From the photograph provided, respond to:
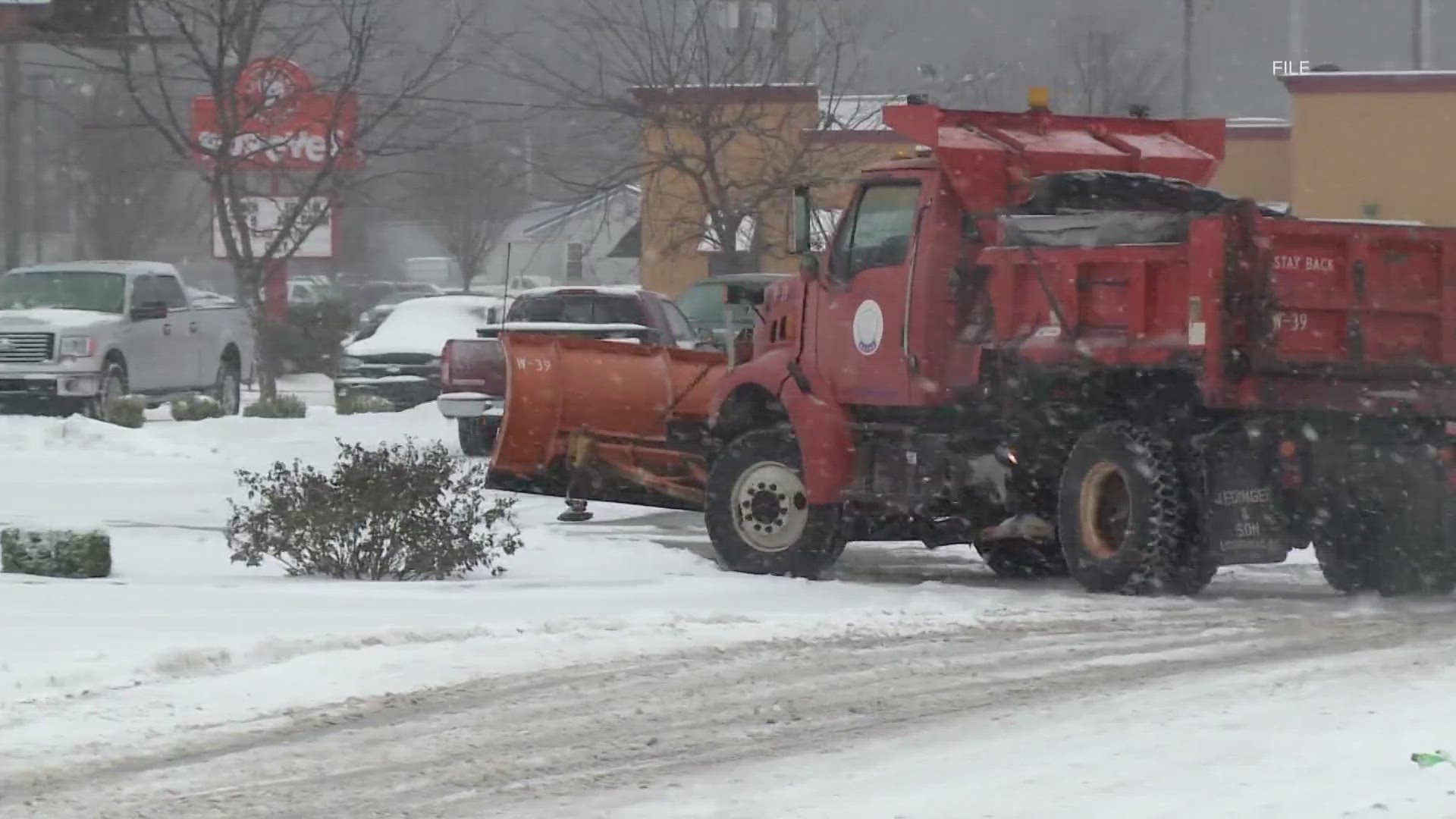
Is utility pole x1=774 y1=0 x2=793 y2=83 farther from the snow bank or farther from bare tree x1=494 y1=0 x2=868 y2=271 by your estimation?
the snow bank

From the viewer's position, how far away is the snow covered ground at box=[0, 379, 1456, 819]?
268 inches

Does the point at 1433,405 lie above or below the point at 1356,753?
above

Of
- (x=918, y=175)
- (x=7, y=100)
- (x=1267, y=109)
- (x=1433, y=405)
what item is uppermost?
(x=1267, y=109)

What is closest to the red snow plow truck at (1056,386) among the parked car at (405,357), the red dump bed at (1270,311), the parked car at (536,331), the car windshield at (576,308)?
the red dump bed at (1270,311)

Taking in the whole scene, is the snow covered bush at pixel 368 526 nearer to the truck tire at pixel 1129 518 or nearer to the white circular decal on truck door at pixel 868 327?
the white circular decal on truck door at pixel 868 327

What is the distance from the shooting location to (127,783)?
271 inches

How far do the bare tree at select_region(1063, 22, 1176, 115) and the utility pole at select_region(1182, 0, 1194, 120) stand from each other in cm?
291

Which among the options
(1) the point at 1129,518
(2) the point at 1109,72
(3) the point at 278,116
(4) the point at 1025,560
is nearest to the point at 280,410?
(3) the point at 278,116

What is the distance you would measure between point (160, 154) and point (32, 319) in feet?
107

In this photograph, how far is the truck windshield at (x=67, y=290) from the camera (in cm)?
2617

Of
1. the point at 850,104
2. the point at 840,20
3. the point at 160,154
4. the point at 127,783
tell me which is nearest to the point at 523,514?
the point at 127,783

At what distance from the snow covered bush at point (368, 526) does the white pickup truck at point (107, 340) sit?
13.6 m

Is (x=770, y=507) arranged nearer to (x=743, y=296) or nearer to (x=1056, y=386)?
(x=743, y=296)

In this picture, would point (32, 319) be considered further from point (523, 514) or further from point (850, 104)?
point (850, 104)
